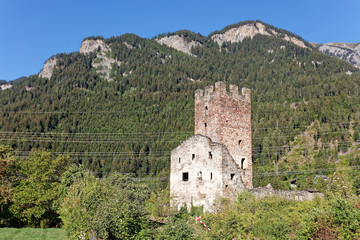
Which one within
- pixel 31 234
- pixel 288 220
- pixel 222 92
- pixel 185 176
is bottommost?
pixel 31 234

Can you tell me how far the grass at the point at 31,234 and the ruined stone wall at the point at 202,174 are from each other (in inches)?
409

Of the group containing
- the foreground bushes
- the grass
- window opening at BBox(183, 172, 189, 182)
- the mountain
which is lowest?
the grass

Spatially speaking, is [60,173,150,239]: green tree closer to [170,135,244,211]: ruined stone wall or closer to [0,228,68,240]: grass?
[0,228,68,240]: grass

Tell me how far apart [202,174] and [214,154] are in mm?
2191

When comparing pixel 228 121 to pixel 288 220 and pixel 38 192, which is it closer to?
pixel 288 220

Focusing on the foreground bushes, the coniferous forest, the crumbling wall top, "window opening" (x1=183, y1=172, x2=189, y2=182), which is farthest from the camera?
the crumbling wall top

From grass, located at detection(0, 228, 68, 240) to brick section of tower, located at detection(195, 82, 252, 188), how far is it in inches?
642

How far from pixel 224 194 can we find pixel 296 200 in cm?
601

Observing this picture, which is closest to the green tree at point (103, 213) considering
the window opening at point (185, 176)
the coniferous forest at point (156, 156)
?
the coniferous forest at point (156, 156)

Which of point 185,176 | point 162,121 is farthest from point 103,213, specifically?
point 162,121

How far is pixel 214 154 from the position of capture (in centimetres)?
3203

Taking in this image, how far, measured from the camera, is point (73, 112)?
6865 inches

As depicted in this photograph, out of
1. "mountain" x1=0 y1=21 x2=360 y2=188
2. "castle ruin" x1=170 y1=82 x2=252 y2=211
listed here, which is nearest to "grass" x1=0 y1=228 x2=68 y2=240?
"castle ruin" x1=170 y1=82 x2=252 y2=211

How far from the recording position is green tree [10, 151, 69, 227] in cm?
3425
